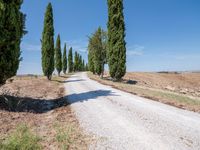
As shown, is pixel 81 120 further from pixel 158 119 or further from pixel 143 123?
pixel 158 119

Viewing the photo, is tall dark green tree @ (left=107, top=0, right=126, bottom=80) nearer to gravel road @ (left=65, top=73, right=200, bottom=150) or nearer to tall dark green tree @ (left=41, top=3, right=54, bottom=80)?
tall dark green tree @ (left=41, top=3, right=54, bottom=80)

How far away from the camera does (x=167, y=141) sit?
659cm

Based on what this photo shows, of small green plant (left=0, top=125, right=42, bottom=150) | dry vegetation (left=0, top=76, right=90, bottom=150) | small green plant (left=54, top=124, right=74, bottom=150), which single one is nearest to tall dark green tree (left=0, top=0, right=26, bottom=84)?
dry vegetation (left=0, top=76, right=90, bottom=150)

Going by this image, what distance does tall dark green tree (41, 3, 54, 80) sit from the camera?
3653 centimetres

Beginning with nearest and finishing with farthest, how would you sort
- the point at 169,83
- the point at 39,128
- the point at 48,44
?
the point at 39,128, the point at 48,44, the point at 169,83

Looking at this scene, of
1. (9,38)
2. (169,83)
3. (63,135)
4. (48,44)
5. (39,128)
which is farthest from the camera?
(169,83)

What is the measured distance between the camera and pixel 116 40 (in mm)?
32594

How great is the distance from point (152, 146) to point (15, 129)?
483cm

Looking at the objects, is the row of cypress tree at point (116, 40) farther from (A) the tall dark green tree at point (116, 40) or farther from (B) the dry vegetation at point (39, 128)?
(B) the dry vegetation at point (39, 128)

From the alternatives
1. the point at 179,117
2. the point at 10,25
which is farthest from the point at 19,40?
the point at 179,117

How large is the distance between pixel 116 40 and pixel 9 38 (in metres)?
22.0

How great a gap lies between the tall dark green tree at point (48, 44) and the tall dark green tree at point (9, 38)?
78.9 ft

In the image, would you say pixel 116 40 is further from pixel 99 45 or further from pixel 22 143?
pixel 22 143

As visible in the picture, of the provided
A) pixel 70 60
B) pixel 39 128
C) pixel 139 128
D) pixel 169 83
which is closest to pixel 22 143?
pixel 39 128
